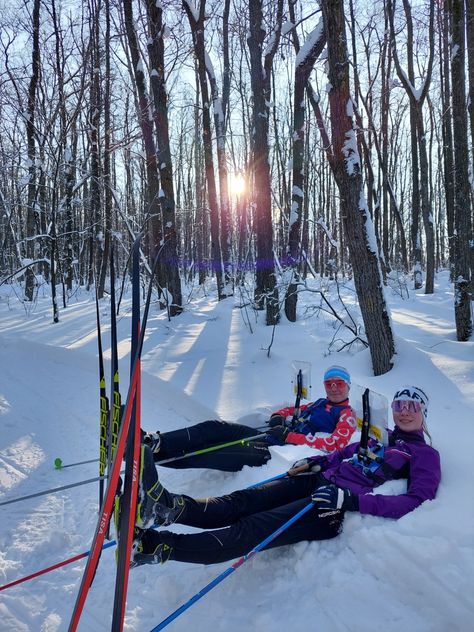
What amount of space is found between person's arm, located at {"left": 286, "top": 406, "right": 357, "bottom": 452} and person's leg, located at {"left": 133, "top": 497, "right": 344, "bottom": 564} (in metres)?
1.02

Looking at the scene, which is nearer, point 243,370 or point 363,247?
point 363,247

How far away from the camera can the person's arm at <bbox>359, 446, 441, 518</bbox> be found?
110 inches

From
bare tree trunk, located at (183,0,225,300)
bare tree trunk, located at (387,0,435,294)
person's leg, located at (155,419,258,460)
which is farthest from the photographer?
bare tree trunk, located at (387,0,435,294)

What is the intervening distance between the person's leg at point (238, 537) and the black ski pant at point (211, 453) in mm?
995

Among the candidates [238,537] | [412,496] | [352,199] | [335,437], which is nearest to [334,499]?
[412,496]

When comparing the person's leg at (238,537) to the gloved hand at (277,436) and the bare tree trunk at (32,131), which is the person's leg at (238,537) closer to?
the gloved hand at (277,436)

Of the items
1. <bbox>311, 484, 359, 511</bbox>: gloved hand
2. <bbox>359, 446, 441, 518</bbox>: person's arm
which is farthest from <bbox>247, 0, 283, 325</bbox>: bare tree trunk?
<bbox>311, 484, 359, 511</bbox>: gloved hand

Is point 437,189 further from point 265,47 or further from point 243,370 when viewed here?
point 243,370

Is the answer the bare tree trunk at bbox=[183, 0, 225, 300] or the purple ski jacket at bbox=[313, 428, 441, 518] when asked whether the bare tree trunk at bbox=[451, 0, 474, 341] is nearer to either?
the purple ski jacket at bbox=[313, 428, 441, 518]

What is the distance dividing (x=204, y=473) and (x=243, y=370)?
8.92 feet

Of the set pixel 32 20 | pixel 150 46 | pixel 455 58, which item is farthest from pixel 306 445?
pixel 32 20

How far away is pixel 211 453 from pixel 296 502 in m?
1.03

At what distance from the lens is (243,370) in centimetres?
665

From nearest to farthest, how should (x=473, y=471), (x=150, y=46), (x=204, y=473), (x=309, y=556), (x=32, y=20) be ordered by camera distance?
(x=309, y=556) < (x=473, y=471) < (x=204, y=473) < (x=150, y=46) < (x=32, y=20)
